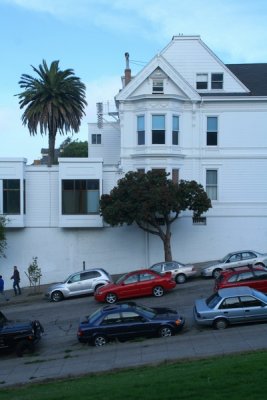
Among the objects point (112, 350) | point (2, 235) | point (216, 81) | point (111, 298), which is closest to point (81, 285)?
point (111, 298)

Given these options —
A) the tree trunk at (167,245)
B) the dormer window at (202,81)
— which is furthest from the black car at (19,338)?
the dormer window at (202,81)

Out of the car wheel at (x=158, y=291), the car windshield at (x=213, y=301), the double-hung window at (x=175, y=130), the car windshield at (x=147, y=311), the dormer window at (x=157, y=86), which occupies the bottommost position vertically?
the car wheel at (x=158, y=291)

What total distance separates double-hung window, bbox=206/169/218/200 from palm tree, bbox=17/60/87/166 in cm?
1061

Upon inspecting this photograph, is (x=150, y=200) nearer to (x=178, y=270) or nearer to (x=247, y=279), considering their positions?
(x=178, y=270)

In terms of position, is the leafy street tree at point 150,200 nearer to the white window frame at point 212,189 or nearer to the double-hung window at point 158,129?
the white window frame at point 212,189

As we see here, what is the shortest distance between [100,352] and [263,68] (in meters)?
29.4

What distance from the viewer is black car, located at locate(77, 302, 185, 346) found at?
2009 centimetres

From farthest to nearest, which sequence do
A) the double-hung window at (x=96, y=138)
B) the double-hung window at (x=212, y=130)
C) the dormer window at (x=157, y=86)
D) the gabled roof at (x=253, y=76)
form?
the double-hung window at (x=96, y=138) → the gabled roof at (x=253, y=76) → the double-hung window at (x=212, y=130) → the dormer window at (x=157, y=86)

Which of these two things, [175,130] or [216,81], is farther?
[216,81]

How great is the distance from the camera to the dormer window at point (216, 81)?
3903 cm

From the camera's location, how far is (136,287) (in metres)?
27.6

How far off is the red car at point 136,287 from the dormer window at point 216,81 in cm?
1596

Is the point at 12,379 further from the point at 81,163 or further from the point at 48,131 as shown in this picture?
the point at 48,131

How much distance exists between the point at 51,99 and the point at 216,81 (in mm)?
11229
